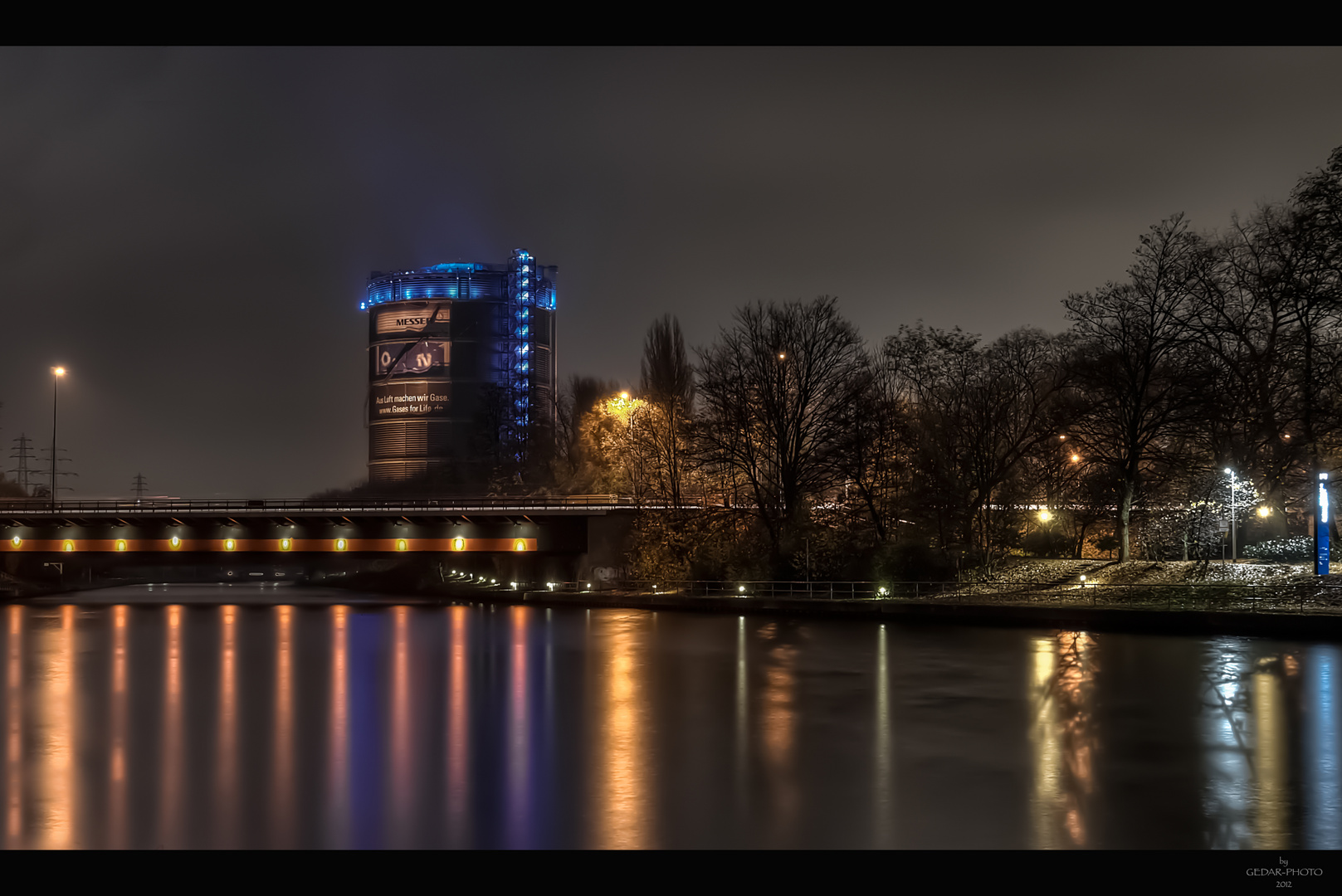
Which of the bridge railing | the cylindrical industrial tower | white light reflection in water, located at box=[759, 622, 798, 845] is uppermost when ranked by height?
the cylindrical industrial tower

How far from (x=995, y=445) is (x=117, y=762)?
1813 inches

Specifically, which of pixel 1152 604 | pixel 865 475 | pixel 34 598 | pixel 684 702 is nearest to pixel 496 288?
pixel 34 598

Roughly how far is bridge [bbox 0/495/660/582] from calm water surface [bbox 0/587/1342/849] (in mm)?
27541

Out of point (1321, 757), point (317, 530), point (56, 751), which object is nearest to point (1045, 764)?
point (1321, 757)

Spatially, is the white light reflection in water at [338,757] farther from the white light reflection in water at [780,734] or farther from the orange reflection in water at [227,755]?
the white light reflection in water at [780,734]

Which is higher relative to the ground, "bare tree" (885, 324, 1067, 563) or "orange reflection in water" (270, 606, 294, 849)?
"bare tree" (885, 324, 1067, 563)

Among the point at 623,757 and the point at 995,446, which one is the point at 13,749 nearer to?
the point at 623,757

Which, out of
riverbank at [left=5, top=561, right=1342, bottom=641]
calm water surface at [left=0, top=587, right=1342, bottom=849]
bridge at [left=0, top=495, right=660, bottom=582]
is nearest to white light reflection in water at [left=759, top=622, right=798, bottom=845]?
calm water surface at [left=0, top=587, right=1342, bottom=849]

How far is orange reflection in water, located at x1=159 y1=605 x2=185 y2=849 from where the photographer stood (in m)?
15.4

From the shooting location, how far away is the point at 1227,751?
19.6 meters

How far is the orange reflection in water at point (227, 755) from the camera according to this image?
15.6 meters

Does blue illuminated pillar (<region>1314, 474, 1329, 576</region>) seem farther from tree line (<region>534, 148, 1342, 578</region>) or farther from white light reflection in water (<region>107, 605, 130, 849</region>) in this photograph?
white light reflection in water (<region>107, 605, 130, 849</region>)

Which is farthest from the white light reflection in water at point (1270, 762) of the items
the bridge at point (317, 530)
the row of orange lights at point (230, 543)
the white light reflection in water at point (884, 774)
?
the row of orange lights at point (230, 543)

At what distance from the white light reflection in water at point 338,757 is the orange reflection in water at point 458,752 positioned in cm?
147
